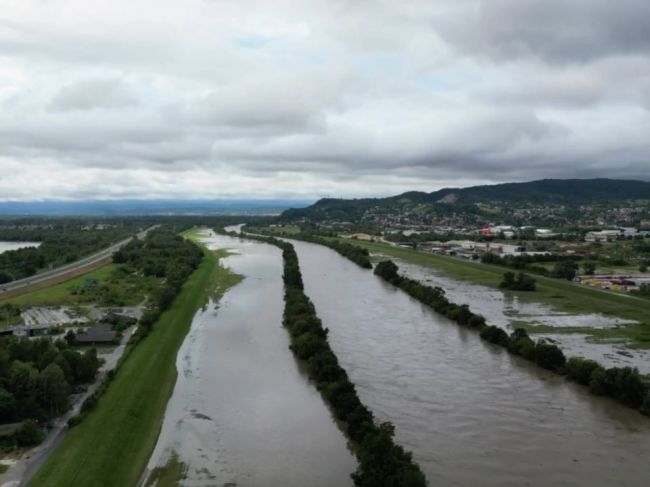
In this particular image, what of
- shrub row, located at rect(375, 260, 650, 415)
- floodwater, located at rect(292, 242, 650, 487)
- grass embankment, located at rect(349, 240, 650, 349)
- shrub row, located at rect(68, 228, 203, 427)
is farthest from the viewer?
grass embankment, located at rect(349, 240, 650, 349)

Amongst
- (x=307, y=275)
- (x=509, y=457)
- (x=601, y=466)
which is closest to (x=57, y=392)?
(x=509, y=457)

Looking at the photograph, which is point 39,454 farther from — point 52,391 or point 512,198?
point 512,198

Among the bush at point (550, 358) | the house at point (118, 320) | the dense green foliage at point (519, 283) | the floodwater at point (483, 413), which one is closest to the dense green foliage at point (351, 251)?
the dense green foliage at point (519, 283)

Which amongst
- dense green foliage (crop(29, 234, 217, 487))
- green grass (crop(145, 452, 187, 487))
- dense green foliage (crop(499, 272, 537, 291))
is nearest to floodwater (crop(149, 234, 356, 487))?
green grass (crop(145, 452, 187, 487))

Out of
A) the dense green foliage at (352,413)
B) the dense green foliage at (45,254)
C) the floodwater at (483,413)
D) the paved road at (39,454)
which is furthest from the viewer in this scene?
the dense green foliage at (45,254)

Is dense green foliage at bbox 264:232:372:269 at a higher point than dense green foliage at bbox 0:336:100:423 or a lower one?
higher

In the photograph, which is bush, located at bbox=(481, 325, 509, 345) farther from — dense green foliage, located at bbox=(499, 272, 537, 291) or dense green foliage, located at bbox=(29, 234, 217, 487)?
dense green foliage, located at bbox=(499, 272, 537, 291)

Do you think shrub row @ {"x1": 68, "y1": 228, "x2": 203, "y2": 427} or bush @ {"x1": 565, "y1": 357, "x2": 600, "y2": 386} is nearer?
shrub row @ {"x1": 68, "y1": 228, "x2": 203, "y2": 427}

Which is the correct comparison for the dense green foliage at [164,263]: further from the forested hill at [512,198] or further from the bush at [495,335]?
the forested hill at [512,198]
